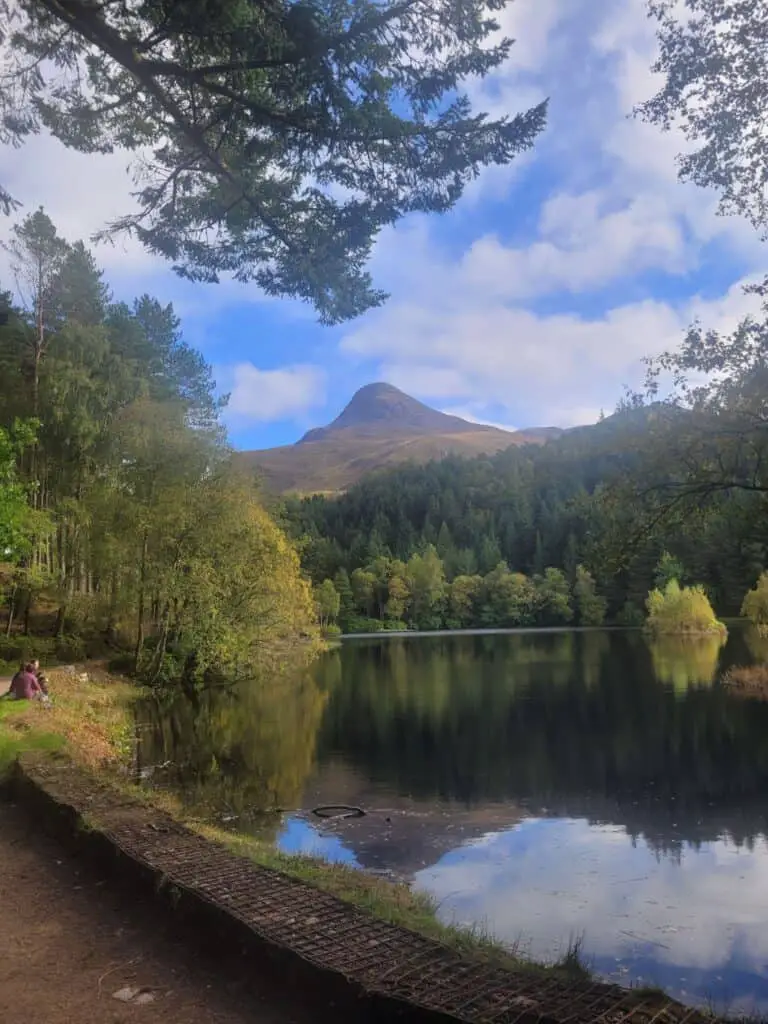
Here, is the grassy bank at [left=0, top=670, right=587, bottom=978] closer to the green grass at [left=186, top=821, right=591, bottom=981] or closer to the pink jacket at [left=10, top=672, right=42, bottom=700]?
the green grass at [left=186, top=821, right=591, bottom=981]

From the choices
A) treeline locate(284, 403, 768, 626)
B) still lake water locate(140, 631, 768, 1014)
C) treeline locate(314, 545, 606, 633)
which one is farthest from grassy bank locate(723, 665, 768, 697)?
treeline locate(314, 545, 606, 633)

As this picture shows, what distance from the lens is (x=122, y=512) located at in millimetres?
32594

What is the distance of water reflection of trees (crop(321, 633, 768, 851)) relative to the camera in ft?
56.1

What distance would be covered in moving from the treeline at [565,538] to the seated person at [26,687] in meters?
13.7

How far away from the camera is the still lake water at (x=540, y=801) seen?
10.4 metres

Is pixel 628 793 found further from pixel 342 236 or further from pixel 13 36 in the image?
pixel 13 36

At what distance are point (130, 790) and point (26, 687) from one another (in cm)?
909

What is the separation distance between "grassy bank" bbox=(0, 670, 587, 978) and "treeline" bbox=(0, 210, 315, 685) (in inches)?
199

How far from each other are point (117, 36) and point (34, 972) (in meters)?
7.33

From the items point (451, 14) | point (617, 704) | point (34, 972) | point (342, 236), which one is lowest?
point (617, 704)

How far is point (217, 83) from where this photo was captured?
288 inches

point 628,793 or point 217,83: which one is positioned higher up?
point 217,83

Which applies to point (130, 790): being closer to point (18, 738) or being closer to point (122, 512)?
point (18, 738)

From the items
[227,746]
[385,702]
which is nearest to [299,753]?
[227,746]
